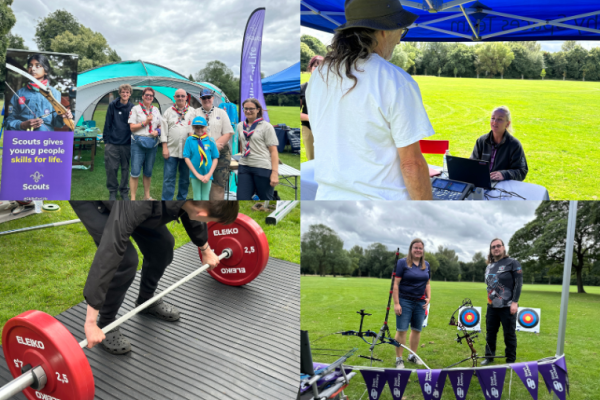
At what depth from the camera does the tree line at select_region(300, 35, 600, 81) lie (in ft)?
30.3

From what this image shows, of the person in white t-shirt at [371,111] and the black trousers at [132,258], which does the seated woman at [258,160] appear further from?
the person in white t-shirt at [371,111]

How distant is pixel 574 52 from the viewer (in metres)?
9.18

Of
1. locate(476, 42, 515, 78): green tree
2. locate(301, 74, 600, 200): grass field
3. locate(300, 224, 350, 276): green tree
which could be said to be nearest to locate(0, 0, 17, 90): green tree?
locate(300, 224, 350, 276): green tree

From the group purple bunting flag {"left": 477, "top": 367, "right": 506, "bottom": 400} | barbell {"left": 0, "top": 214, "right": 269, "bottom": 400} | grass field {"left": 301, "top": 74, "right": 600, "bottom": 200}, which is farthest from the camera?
grass field {"left": 301, "top": 74, "right": 600, "bottom": 200}

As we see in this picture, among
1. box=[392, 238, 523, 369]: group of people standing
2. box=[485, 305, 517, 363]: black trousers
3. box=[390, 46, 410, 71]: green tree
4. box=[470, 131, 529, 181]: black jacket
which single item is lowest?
box=[485, 305, 517, 363]: black trousers

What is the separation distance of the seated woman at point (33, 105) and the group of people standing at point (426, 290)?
3.14m

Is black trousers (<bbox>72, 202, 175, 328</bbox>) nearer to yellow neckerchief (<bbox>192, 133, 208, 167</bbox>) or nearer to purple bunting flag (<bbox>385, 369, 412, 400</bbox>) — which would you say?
yellow neckerchief (<bbox>192, 133, 208, 167</bbox>)

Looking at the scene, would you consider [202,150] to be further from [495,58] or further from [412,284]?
[495,58]

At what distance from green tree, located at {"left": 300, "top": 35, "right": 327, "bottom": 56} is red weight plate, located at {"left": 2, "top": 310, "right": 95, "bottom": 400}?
4363 mm

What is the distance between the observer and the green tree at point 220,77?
3.96 metres

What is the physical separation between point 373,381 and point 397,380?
0.37ft

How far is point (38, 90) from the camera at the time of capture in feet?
11.4

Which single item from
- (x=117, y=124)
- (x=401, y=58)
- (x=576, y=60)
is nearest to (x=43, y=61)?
(x=117, y=124)

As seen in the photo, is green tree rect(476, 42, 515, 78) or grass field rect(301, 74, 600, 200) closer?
grass field rect(301, 74, 600, 200)
